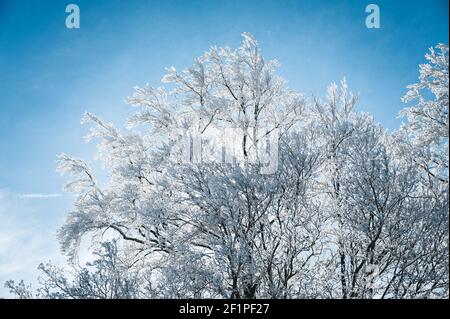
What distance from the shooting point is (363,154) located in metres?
5.29

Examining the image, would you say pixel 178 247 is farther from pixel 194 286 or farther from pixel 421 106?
pixel 421 106

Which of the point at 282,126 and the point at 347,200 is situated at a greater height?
the point at 282,126

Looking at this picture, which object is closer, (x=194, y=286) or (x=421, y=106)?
(x=194, y=286)

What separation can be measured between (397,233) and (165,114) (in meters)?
5.66

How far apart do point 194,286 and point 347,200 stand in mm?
2701

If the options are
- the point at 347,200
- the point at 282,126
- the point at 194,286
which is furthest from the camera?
the point at 282,126

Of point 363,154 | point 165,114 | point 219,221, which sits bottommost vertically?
point 219,221

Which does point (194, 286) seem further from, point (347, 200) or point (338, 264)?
point (347, 200)

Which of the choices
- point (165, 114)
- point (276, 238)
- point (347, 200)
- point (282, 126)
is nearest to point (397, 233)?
point (347, 200)

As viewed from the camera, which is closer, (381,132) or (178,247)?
(178,247)

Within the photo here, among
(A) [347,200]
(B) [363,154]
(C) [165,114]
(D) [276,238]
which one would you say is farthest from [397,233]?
(C) [165,114]
